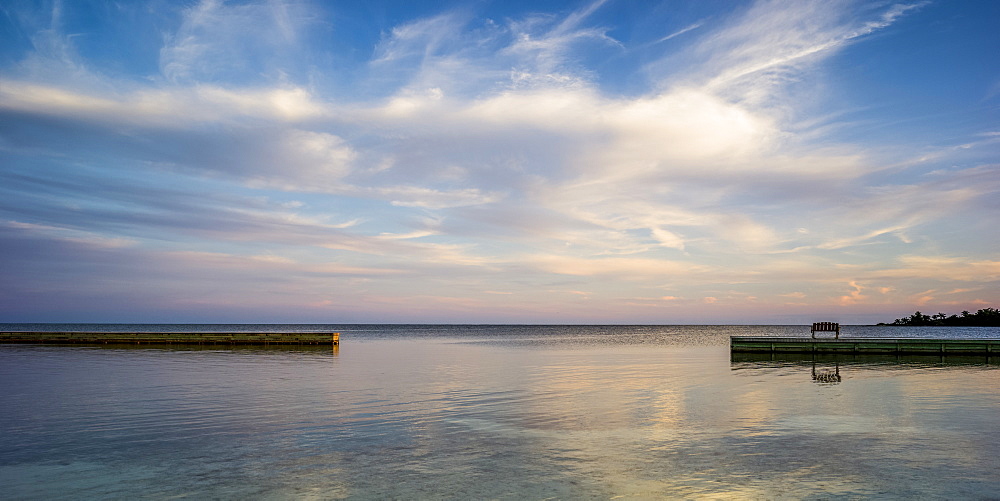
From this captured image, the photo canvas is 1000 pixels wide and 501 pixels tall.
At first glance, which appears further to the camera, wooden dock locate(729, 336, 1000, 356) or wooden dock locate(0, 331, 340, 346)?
wooden dock locate(0, 331, 340, 346)

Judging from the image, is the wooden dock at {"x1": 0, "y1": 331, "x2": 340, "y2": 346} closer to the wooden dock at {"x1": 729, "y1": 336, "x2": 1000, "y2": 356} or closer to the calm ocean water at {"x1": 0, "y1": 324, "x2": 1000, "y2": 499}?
the calm ocean water at {"x1": 0, "y1": 324, "x2": 1000, "y2": 499}

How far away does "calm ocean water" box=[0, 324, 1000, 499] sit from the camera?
45.4 ft

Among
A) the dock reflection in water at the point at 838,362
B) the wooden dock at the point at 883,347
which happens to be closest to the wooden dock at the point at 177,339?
the wooden dock at the point at 883,347

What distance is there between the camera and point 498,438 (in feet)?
62.1

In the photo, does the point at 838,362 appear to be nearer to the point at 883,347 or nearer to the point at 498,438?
the point at 883,347

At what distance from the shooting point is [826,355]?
58.0m

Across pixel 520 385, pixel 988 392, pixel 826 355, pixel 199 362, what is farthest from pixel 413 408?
pixel 826 355

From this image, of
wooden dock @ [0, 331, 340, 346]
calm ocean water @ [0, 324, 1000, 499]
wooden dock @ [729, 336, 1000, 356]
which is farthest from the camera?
wooden dock @ [0, 331, 340, 346]

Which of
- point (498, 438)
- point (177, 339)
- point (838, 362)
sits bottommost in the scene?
point (177, 339)

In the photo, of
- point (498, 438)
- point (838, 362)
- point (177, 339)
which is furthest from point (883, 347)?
point (177, 339)

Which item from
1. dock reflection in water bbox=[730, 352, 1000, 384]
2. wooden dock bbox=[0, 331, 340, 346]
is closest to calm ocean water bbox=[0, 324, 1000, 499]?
dock reflection in water bbox=[730, 352, 1000, 384]

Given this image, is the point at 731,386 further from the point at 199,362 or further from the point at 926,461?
the point at 199,362

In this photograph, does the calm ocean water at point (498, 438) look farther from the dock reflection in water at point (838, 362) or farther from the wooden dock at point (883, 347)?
the wooden dock at point (883, 347)

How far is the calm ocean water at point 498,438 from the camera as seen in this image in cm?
1384
